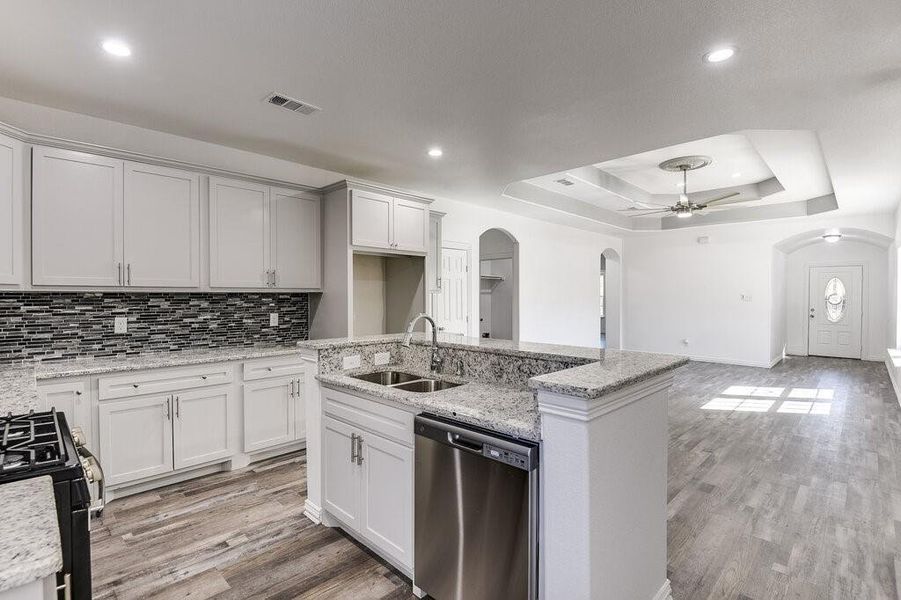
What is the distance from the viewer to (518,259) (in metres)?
6.95

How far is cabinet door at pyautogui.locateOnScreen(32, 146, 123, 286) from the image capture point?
2.83 meters

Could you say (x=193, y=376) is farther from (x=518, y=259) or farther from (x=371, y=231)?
(x=518, y=259)

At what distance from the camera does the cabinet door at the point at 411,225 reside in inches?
175

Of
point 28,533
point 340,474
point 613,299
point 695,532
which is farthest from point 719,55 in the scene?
point 613,299

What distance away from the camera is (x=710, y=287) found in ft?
28.0

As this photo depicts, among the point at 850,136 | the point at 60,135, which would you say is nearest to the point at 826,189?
the point at 850,136

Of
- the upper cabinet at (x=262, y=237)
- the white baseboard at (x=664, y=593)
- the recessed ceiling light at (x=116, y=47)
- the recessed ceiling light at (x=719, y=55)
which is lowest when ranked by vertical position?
the white baseboard at (x=664, y=593)

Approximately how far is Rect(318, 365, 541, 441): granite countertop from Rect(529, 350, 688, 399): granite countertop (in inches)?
5.6

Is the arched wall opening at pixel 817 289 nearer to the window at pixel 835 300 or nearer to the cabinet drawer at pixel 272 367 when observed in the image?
the window at pixel 835 300

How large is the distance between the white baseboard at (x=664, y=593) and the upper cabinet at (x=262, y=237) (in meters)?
3.44

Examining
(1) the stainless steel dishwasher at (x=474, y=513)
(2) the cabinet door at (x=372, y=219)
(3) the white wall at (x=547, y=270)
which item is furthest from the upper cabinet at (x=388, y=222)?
(1) the stainless steel dishwasher at (x=474, y=513)

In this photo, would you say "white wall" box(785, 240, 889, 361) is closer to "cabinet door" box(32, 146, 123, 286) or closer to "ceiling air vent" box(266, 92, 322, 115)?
"ceiling air vent" box(266, 92, 322, 115)

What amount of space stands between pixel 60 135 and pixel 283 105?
157 cm

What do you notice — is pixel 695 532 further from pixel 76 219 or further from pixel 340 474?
pixel 76 219
